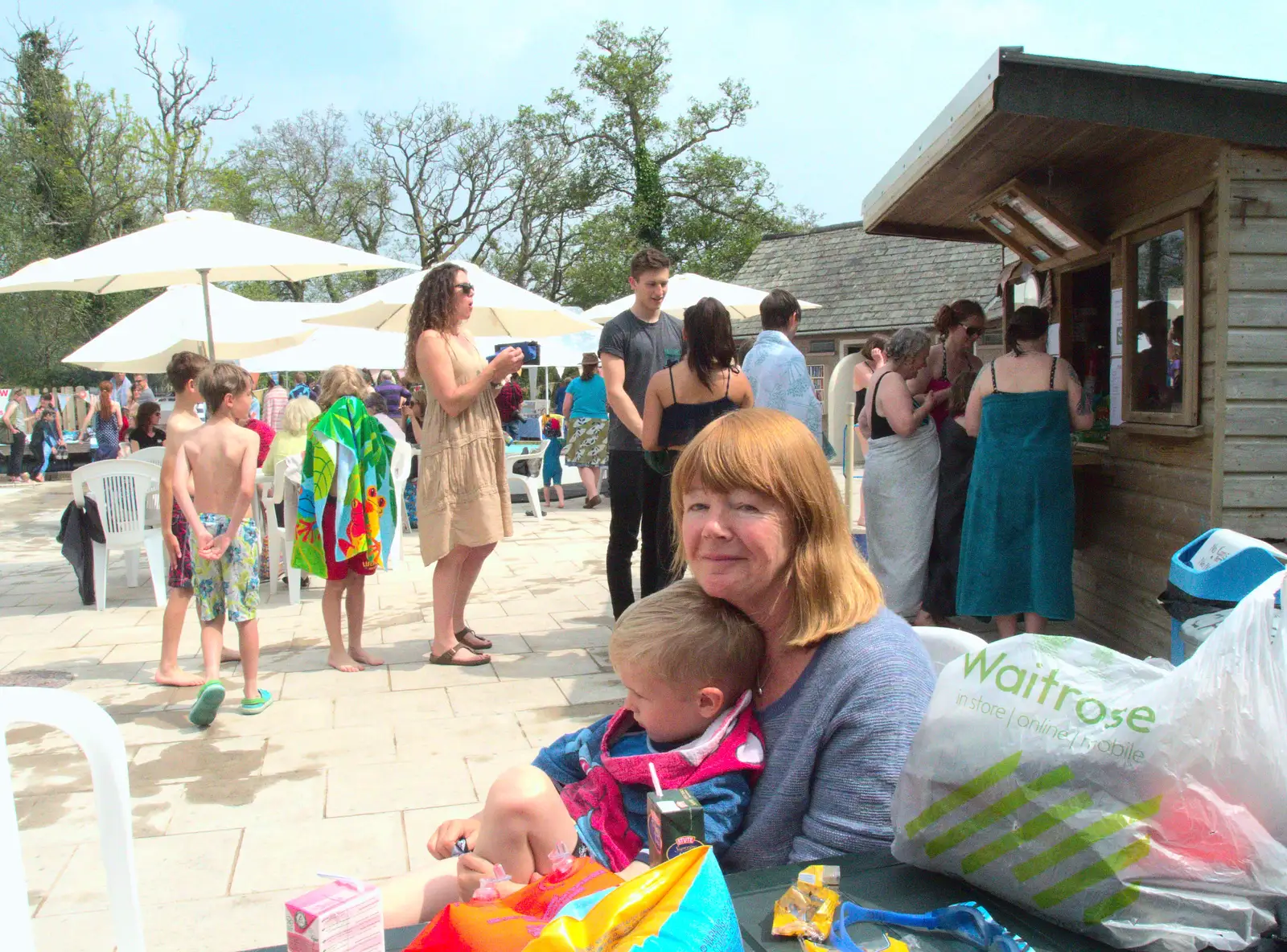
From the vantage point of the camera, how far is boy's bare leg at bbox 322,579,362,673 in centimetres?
521

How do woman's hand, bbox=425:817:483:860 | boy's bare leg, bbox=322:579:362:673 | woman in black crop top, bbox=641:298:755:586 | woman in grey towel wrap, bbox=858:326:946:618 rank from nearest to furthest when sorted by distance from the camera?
1. woman's hand, bbox=425:817:483:860
2. woman in black crop top, bbox=641:298:755:586
3. boy's bare leg, bbox=322:579:362:673
4. woman in grey towel wrap, bbox=858:326:946:618

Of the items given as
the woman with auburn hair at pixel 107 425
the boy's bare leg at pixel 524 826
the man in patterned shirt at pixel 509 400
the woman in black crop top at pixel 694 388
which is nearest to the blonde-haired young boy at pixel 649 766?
the boy's bare leg at pixel 524 826

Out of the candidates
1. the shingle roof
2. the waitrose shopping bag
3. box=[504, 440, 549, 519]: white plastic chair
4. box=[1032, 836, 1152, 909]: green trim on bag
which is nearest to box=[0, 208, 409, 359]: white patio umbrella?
box=[504, 440, 549, 519]: white plastic chair

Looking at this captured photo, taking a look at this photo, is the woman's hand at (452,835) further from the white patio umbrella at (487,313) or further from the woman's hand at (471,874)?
the white patio umbrella at (487,313)

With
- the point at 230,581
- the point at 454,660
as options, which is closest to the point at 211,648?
the point at 230,581

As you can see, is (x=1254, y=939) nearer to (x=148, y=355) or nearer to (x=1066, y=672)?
(x=1066, y=672)

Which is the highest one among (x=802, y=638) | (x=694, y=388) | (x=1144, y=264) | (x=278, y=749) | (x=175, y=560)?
(x=1144, y=264)

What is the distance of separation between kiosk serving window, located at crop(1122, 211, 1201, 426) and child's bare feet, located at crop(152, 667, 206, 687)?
4835mm

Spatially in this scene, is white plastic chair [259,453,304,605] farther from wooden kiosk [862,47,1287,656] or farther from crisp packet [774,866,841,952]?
crisp packet [774,866,841,952]

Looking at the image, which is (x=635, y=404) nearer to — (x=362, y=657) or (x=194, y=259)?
(x=362, y=657)

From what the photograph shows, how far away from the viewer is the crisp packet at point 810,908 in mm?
1321

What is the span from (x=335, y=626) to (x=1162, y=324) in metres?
4.34

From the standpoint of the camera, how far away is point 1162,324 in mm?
4676

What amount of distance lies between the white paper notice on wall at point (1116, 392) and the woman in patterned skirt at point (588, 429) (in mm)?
7037
